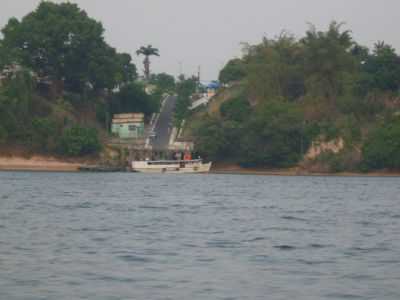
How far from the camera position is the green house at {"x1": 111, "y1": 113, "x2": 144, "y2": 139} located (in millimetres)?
110812

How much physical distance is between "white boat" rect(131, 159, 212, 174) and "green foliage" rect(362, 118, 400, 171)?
55.8 ft

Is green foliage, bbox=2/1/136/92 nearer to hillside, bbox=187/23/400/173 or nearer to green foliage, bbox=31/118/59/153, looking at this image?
green foliage, bbox=31/118/59/153

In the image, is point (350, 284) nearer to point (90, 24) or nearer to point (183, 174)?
point (183, 174)

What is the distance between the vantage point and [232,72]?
450 ft

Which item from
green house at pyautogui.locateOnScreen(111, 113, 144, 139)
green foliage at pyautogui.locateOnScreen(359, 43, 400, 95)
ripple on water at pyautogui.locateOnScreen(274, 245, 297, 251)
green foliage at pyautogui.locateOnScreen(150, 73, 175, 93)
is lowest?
ripple on water at pyautogui.locateOnScreen(274, 245, 297, 251)

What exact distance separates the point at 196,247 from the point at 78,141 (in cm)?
6866

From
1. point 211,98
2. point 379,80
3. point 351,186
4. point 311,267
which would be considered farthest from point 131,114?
point 311,267

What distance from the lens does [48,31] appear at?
339 feet

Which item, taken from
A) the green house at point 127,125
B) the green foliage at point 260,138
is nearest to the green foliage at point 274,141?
the green foliage at point 260,138

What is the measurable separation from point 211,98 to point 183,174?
3576 centimetres

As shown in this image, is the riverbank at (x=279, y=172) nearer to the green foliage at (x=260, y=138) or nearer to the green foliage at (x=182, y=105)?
the green foliage at (x=260, y=138)

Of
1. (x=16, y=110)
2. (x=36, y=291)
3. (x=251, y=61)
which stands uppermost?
(x=251, y=61)

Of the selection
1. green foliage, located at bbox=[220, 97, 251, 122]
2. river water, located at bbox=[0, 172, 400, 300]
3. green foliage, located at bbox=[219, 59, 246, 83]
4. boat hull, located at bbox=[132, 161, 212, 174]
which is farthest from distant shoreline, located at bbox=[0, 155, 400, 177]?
river water, located at bbox=[0, 172, 400, 300]

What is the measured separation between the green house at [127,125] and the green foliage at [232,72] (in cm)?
2308
